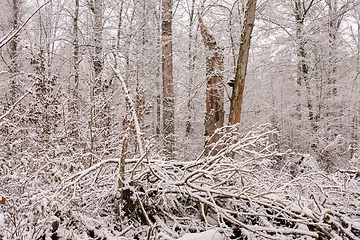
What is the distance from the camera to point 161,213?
62.9 inches

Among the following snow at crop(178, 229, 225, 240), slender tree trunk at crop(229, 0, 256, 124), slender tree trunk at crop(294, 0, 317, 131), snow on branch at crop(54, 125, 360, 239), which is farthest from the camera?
slender tree trunk at crop(294, 0, 317, 131)

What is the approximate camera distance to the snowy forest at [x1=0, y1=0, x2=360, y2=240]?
1.40 metres

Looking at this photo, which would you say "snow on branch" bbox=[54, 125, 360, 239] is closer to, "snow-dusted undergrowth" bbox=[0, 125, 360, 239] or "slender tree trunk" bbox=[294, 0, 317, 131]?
"snow-dusted undergrowth" bbox=[0, 125, 360, 239]

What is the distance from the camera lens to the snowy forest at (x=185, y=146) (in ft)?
4.58

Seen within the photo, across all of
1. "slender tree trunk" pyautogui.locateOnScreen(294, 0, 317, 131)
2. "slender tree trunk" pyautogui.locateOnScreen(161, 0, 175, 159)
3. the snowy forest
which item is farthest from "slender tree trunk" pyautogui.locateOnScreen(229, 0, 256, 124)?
"slender tree trunk" pyautogui.locateOnScreen(294, 0, 317, 131)

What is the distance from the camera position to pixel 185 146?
10.2 meters

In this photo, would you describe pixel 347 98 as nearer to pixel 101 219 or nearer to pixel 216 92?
pixel 216 92

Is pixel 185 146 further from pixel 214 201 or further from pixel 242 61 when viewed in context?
pixel 214 201

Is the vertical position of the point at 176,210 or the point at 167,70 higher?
the point at 167,70

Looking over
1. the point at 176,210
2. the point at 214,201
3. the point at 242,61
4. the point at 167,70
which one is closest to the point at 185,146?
the point at 167,70

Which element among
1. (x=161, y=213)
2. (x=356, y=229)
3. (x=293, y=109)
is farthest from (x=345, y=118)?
(x=161, y=213)

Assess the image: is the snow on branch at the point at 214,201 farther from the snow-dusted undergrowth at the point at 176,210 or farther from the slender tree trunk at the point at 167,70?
the slender tree trunk at the point at 167,70

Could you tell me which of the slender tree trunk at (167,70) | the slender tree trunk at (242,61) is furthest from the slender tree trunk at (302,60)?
the slender tree trunk at (242,61)

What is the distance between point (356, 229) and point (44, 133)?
5.10 m
